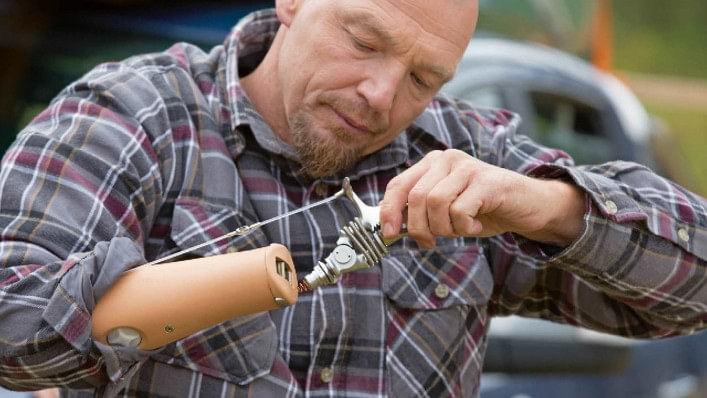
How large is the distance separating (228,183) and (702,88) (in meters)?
18.7

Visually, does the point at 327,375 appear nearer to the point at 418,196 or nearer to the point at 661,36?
the point at 418,196

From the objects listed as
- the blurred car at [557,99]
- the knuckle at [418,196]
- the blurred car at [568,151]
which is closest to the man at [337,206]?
the knuckle at [418,196]

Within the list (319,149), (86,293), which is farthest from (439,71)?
(86,293)

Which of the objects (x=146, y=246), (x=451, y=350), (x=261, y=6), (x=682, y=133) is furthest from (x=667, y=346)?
(x=682, y=133)

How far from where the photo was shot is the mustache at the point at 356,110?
2115 millimetres

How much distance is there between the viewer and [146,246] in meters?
2.05

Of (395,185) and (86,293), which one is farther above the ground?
(395,185)

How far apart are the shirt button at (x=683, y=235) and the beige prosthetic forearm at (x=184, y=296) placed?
80 centimetres

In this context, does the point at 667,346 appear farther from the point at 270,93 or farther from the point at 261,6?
the point at 270,93

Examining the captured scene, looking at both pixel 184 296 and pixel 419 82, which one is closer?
pixel 184 296

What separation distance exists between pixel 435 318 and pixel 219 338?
419 mm

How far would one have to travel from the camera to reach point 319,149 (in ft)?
7.00

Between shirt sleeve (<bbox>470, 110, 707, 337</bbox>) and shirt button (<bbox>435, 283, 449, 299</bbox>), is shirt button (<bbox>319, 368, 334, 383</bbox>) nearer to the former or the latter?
shirt button (<bbox>435, 283, 449, 299</bbox>)

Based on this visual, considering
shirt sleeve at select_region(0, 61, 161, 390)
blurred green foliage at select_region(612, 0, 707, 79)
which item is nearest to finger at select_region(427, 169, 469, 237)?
shirt sleeve at select_region(0, 61, 161, 390)
